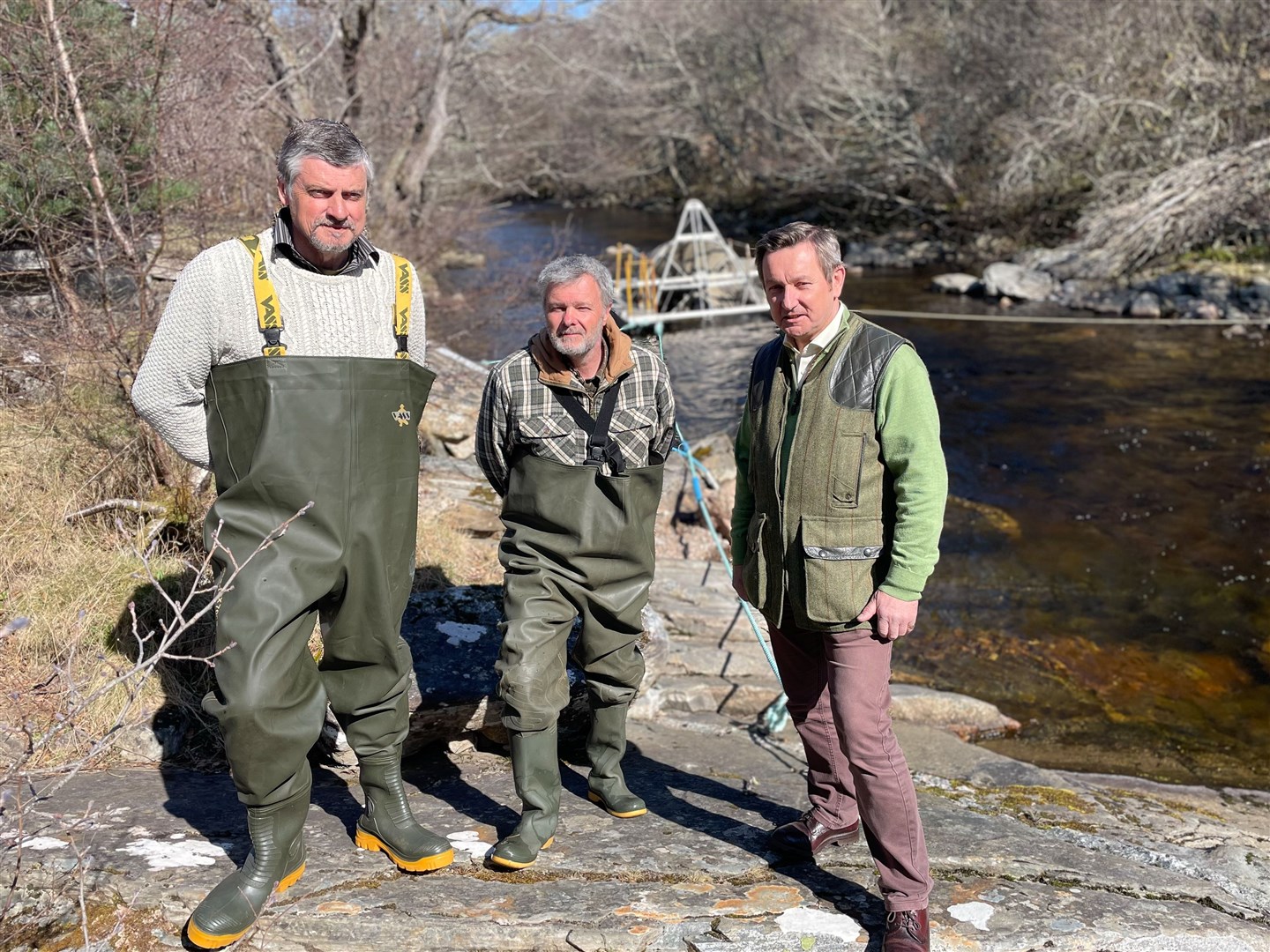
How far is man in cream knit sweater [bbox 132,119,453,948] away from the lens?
255cm

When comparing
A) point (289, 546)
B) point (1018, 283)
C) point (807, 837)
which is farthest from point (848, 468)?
point (1018, 283)

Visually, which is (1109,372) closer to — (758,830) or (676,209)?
(758,830)

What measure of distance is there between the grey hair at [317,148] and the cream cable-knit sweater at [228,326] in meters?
Result: 0.18

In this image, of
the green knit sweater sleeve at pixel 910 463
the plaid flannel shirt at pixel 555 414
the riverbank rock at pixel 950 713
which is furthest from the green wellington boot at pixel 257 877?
the riverbank rock at pixel 950 713

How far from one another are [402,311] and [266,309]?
0.34m

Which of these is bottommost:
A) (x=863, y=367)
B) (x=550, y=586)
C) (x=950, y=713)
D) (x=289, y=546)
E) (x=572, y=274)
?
(x=950, y=713)

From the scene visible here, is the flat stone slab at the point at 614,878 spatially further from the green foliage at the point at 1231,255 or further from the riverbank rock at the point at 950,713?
the green foliage at the point at 1231,255

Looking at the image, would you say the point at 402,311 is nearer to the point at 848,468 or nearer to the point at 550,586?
the point at 550,586

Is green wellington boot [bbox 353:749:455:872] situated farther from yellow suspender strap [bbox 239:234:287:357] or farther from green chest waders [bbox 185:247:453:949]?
yellow suspender strap [bbox 239:234:287:357]

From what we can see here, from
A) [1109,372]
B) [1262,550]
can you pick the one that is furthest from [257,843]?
[1109,372]

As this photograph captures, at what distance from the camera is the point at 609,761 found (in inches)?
133

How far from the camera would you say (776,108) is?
28562 millimetres

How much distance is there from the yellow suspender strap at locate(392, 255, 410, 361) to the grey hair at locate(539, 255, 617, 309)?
37cm

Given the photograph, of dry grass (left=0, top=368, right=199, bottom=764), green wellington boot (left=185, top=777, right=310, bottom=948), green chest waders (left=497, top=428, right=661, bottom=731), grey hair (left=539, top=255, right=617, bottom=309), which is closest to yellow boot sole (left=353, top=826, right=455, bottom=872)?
green wellington boot (left=185, top=777, right=310, bottom=948)
